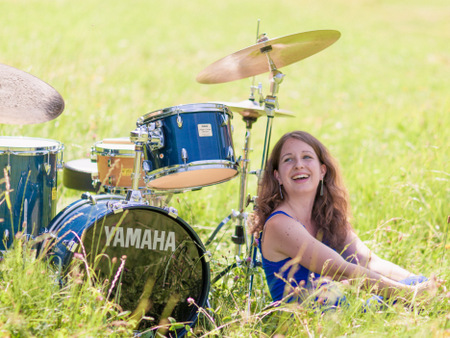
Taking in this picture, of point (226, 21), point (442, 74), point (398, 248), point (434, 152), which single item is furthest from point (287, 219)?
point (226, 21)

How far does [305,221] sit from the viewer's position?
3.42m

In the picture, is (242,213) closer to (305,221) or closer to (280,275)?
(305,221)

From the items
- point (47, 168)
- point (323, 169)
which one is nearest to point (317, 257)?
point (323, 169)

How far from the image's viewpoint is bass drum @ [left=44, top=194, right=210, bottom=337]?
2.78m

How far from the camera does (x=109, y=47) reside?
45.3 feet

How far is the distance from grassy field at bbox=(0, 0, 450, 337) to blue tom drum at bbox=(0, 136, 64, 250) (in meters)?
0.63

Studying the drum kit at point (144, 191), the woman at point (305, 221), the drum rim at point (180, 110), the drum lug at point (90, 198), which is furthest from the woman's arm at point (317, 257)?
the drum lug at point (90, 198)

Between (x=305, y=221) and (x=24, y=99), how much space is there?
1746 millimetres

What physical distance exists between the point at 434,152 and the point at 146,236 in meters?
3.06

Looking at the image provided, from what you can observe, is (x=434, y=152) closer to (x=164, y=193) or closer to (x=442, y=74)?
(x=164, y=193)

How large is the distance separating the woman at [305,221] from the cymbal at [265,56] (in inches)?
19.9

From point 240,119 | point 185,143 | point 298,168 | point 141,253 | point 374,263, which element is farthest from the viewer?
point 240,119

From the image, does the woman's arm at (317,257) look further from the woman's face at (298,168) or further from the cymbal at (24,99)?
the cymbal at (24,99)

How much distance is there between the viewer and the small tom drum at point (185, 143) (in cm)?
314
